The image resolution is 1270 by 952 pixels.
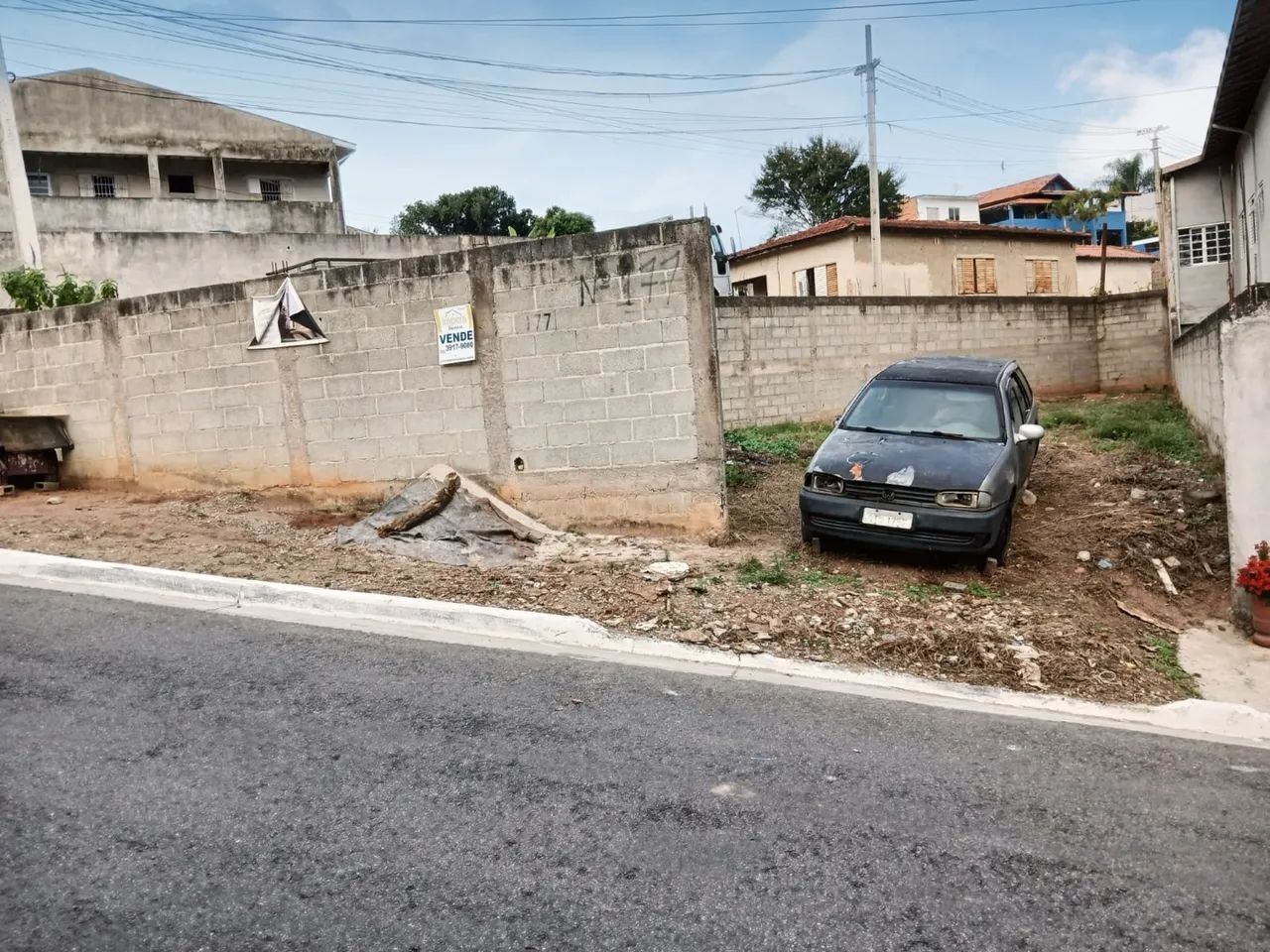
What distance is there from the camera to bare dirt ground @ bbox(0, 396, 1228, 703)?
5.96 meters

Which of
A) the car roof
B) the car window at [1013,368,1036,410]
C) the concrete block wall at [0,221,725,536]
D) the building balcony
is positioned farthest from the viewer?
the building balcony

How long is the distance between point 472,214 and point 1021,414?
50808mm

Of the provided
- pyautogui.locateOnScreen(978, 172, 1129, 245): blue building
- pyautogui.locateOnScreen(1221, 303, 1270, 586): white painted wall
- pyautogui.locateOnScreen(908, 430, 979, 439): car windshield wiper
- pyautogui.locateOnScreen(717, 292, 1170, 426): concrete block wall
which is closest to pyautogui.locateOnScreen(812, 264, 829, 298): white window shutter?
pyautogui.locateOnScreen(717, 292, 1170, 426): concrete block wall

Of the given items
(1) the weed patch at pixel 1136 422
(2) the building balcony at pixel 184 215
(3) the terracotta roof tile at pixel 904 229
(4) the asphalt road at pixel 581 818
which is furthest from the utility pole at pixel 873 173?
(4) the asphalt road at pixel 581 818

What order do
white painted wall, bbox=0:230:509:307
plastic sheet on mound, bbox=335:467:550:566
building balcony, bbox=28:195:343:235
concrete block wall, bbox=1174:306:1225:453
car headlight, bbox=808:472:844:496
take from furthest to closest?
building balcony, bbox=28:195:343:235 → white painted wall, bbox=0:230:509:307 → concrete block wall, bbox=1174:306:1225:453 → plastic sheet on mound, bbox=335:467:550:566 → car headlight, bbox=808:472:844:496

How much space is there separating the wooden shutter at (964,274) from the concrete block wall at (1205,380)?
48.4 feet

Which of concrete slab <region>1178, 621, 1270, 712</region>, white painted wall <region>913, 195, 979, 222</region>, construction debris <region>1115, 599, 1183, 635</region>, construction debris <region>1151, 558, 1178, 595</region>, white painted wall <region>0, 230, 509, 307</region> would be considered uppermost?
white painted wall <region>913, 195, 979, 222</region>

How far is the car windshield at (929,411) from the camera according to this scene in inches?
328

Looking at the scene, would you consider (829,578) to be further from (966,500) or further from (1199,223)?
(1199,223)

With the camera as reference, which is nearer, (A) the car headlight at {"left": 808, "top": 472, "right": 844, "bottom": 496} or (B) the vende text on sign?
(A) the car headlight at {"left": 808, "top": 472, "right": 844, "bottom": 496}

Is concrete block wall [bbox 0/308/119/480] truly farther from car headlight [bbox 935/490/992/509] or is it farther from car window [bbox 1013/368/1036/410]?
car window [bbox 1013/368/1036/410]

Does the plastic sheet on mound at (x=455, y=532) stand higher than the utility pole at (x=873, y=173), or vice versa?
the utility pole at (x=873, y=173)

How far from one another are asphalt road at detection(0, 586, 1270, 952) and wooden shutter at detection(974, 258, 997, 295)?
27.5 metres

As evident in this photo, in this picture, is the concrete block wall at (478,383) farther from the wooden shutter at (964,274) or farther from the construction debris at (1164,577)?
the wooden shutter at (964,274)
